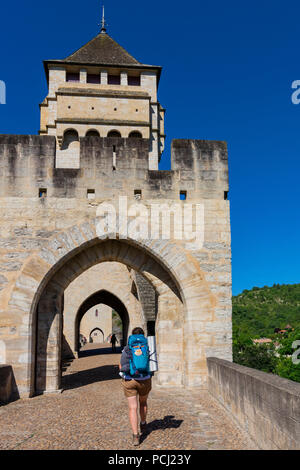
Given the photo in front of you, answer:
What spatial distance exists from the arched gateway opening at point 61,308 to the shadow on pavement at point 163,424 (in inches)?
91.9

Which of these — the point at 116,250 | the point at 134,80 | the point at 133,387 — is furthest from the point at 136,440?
the point at 134,80

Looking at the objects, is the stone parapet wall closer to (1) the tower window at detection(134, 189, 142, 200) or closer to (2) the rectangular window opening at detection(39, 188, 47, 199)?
(1) the tower window at detection(134, 189, 142, 200)

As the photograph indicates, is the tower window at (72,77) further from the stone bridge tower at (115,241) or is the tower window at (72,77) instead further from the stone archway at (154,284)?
the stone archway at (154,284)

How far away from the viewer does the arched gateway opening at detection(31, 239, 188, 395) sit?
7375 millimetres

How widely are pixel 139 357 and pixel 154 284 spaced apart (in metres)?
3.64

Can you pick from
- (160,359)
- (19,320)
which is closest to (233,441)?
(160,359)

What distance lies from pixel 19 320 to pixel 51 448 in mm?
3092

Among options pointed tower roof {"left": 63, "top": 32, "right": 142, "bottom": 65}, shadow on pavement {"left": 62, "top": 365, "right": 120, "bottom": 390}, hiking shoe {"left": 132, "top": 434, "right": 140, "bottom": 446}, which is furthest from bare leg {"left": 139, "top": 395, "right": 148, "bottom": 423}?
Result: pointed tower roof {"left": 63, "top": 32, "right": 142, "bottom": 65}

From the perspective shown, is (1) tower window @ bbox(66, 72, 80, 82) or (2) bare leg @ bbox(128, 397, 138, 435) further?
(1) tower window @ bbox(66, 72, 80, 82)

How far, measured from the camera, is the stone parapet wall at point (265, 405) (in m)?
3.27

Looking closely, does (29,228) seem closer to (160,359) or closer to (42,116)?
(160,359)

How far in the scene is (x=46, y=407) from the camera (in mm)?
6164

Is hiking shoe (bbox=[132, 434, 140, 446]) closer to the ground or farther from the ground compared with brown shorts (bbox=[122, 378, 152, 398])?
closer to the ground

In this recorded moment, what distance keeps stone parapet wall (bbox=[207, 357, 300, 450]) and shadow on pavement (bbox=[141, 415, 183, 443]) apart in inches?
25.1
